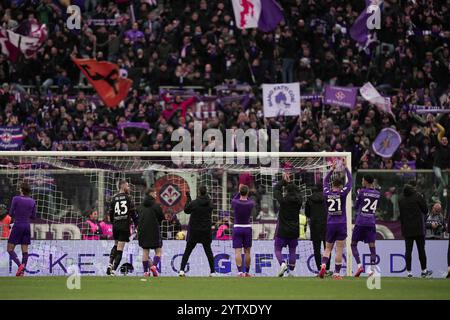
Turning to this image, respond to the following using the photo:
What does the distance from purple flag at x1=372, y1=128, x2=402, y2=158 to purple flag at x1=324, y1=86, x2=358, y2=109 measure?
1.66 metres

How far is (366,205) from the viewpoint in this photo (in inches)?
840

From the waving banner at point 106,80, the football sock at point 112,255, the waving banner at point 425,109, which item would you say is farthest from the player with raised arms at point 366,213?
the waving banner at point 106,80

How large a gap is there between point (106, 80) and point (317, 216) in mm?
9593

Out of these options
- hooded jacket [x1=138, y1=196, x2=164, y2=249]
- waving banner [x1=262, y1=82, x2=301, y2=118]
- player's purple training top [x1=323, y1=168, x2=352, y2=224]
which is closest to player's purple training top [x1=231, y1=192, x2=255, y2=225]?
hooded jacket [x1=138, y1=196, x2=164, y2=249]

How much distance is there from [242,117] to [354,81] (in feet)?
14.7

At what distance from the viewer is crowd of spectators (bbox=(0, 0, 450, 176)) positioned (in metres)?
28.3

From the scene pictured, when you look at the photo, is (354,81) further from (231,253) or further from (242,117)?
(231,253)

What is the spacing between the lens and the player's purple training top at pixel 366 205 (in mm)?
21328

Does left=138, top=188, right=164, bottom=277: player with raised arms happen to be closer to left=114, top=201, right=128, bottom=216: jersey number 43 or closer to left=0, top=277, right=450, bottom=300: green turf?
left=114, top=201, right=128, bottom=216: jersey number 43

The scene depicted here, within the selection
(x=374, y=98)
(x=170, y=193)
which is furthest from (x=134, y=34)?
(x=170, y=193)

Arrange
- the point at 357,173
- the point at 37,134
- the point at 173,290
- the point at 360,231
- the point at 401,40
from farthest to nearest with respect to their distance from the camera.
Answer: the point at 401,40
the point at 37,134
the point at 357,173
the point at 360,231
the point at 173,290

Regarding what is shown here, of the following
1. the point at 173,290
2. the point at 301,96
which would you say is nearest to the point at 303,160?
the point at 301,96

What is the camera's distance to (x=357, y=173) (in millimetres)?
25812

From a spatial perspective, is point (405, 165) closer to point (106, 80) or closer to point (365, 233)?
point (365, 233)
